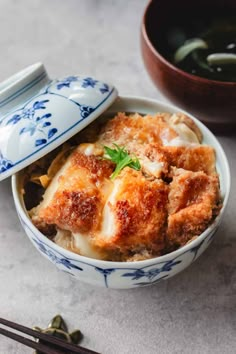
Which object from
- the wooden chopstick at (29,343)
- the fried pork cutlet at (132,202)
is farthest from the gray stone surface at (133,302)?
the fried pork cutlet at (132,202)

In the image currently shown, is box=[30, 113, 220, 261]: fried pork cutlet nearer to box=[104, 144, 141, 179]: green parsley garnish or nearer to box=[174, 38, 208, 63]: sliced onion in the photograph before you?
box=[104, 144, 141, 179]: green parsley garnish

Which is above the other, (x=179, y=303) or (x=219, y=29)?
(x=219, y=29)

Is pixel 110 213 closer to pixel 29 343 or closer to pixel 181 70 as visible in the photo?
pixel 29 343

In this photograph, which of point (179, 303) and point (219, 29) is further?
point (219, 29)

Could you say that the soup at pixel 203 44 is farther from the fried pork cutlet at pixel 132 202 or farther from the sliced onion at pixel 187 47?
the fried pork cutlet at pixel 132 202

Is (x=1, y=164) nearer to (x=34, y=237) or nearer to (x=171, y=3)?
(x=34, y=237)

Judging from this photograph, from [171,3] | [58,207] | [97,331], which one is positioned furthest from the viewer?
[171,3]

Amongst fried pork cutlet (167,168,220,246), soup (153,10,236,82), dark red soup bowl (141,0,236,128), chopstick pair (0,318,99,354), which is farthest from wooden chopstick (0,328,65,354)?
soup (153,10,236,82)

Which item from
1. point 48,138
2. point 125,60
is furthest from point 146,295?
point 125,60
